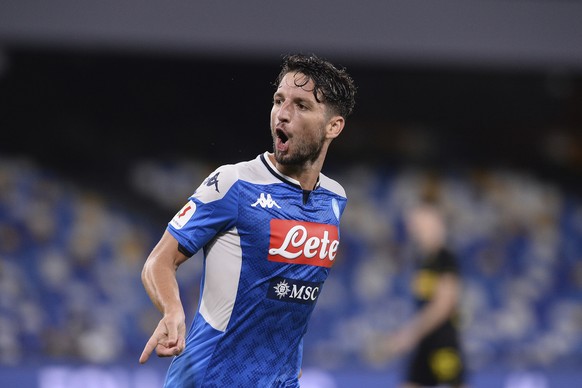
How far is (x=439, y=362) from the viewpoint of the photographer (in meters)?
7.55

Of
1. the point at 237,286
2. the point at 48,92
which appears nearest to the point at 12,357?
the point at 48,92

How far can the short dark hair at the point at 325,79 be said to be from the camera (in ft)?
11.0

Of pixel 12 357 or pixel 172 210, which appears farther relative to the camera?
pixel 172 210

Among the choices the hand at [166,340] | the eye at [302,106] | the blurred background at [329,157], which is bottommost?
the hand at [166,340]

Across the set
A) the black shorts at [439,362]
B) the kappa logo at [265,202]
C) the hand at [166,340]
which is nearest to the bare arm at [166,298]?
the hand at [166,340]

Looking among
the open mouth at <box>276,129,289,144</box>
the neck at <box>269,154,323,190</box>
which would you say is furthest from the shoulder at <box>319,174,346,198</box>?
the open mouth at <box>276,129,289,144</box>

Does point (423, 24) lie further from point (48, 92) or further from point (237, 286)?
point (237, 286)

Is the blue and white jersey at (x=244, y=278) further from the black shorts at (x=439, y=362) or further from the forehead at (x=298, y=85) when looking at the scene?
the black shorts at (x=439, y=362)

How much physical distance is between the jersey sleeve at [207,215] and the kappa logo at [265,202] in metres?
0.10

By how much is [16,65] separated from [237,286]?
10764 millimetres

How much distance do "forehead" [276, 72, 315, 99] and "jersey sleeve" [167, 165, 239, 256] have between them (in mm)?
381

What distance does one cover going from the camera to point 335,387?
31.0 ft

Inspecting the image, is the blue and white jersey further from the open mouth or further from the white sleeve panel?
the open mouth

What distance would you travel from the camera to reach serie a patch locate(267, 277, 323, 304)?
129 inches
